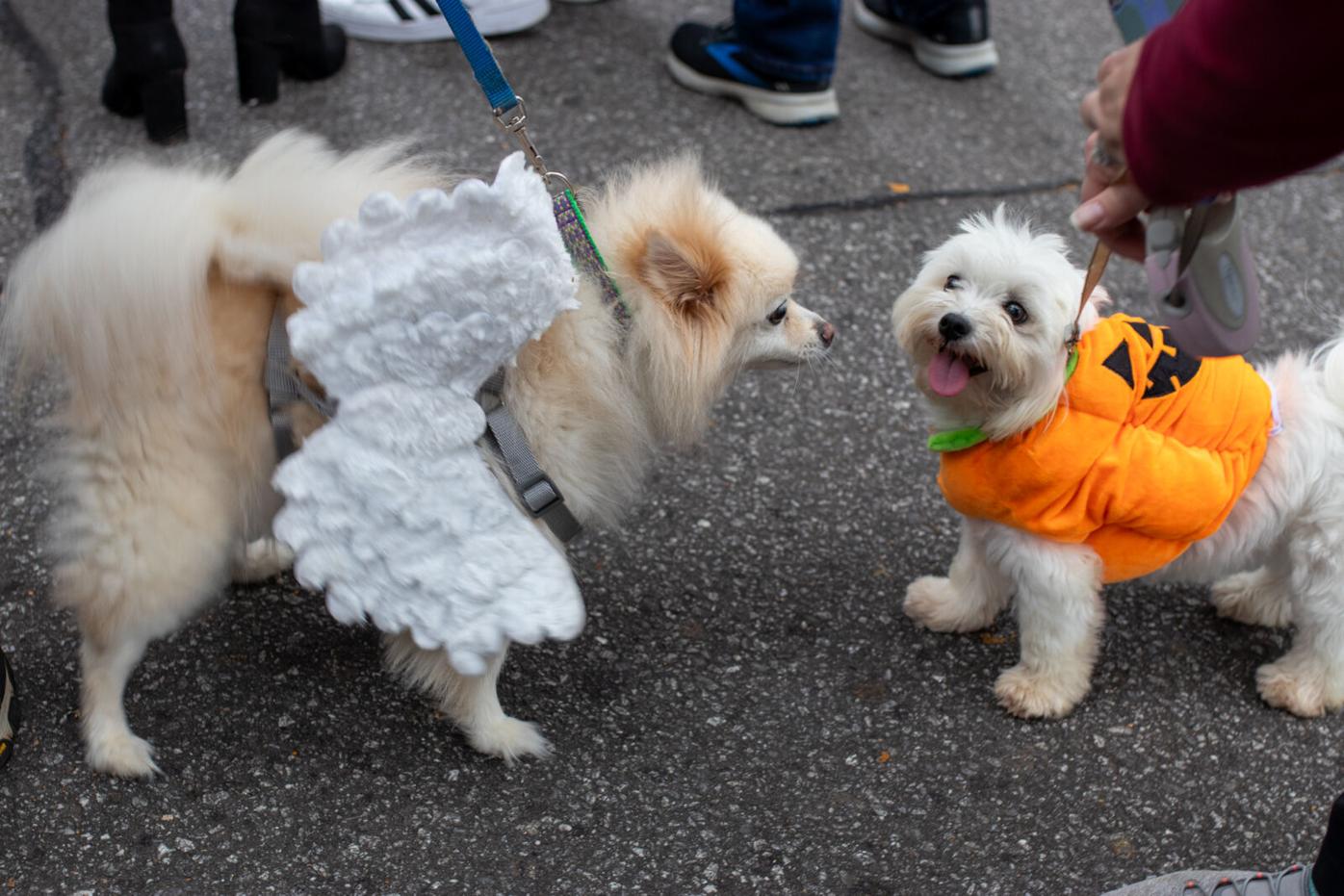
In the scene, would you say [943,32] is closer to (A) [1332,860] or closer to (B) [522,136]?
(B) [522,136]

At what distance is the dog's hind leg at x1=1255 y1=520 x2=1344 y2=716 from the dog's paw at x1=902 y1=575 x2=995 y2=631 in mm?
626

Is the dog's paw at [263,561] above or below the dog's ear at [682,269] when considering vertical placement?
below

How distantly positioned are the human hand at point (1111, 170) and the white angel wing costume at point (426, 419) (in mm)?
791

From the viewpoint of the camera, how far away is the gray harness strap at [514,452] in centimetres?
196

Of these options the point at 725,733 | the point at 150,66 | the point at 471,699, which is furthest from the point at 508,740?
the point at 150,66

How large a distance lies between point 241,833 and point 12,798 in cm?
43

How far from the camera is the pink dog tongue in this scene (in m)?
2.16

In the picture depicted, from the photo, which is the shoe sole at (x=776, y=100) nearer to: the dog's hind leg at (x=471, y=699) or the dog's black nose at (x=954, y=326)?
the dog's black nose at (x=954, y=326)

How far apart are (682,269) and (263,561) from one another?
3.99ft

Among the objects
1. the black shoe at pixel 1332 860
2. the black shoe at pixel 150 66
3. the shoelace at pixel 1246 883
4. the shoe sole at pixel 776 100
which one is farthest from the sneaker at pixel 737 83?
the black shoe at pixel 1332 860

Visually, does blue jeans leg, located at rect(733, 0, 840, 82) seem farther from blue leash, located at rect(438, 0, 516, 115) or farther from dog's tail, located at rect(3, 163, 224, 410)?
dog's tail, located at rect(3, 163, 224, 410)

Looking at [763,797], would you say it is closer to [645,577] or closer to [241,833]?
[645,577]

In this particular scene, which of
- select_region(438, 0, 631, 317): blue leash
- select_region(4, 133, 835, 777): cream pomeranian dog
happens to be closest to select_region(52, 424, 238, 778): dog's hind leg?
select_region(4, 133, 835, 777): cream pomeranian dog

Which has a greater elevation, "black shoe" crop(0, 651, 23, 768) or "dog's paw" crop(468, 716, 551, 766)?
"black shoe" crop(0, 651, 23, 768)
